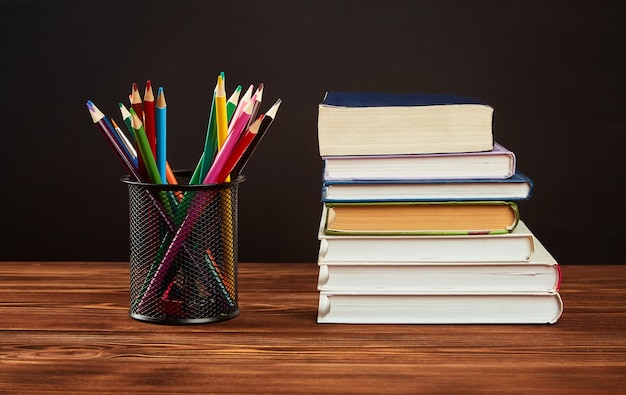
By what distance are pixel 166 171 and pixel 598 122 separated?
0.99 meters

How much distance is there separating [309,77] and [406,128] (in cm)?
73

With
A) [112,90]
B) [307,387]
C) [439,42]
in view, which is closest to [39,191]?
[112,90]

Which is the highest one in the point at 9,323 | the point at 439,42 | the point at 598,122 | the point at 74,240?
the point at 439,42

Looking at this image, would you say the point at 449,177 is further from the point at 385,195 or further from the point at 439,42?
the point at 439,42

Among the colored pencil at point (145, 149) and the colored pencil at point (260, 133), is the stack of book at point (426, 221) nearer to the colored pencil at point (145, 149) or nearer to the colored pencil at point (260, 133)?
the colored pencil at point (260, 133)

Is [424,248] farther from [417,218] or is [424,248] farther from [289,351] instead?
[289,351]

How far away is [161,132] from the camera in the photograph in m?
0.92

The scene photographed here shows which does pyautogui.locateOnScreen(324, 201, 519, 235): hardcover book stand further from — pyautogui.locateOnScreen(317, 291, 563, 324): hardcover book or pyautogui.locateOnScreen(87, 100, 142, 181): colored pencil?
pyautogui.locateOnScreen(87, 100, 142, 181): colored pencil

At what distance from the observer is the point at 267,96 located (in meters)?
1.63

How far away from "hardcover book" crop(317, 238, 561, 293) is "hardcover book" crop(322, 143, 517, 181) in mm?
92

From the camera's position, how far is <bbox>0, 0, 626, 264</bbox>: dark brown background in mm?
1606

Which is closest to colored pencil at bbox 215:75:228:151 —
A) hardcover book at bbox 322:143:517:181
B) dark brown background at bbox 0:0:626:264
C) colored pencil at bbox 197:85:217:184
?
colored pencil at bbox 197:85:217:184

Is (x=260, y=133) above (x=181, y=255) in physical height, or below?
above

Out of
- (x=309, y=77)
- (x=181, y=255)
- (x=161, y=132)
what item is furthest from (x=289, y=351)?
(x=309, y=77)
